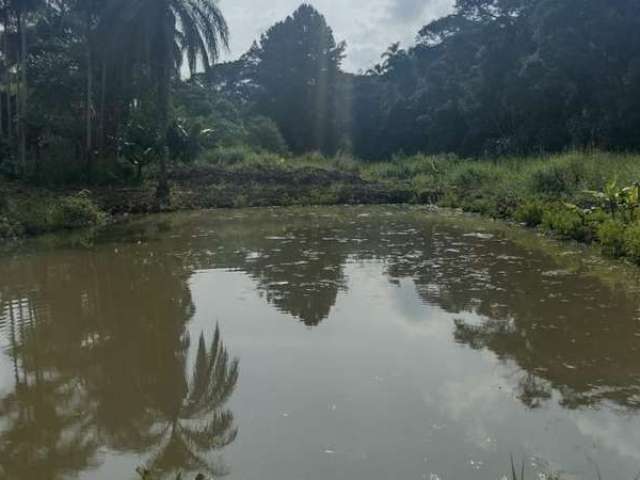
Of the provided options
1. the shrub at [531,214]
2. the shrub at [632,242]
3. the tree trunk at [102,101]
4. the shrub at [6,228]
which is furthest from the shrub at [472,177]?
the shrub at [6,228]

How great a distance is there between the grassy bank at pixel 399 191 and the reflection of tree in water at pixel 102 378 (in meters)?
6.47

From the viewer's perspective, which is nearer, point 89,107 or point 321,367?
point 321,367

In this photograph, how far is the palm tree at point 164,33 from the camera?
1905cm

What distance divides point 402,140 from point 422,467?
3893 cm

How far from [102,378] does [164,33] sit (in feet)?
52.4

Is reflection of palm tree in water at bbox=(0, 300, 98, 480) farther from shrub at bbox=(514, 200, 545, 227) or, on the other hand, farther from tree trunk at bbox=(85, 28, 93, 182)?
tree trunk at bbox=(85, 28, 93, 182)

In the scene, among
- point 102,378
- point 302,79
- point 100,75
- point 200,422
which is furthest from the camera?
point 302,79

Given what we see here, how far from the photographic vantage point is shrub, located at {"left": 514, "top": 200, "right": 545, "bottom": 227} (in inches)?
556

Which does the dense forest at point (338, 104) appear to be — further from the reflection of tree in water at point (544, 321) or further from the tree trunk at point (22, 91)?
the reflection of tree in water at point (544, 321)

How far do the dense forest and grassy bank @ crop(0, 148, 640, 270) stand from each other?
1.84m

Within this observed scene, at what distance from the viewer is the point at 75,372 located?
5.63 meters

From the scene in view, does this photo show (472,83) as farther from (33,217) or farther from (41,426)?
(41,426)

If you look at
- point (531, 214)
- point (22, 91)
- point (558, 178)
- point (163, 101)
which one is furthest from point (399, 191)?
point (22, 91)

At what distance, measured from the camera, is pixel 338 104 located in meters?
46.5
